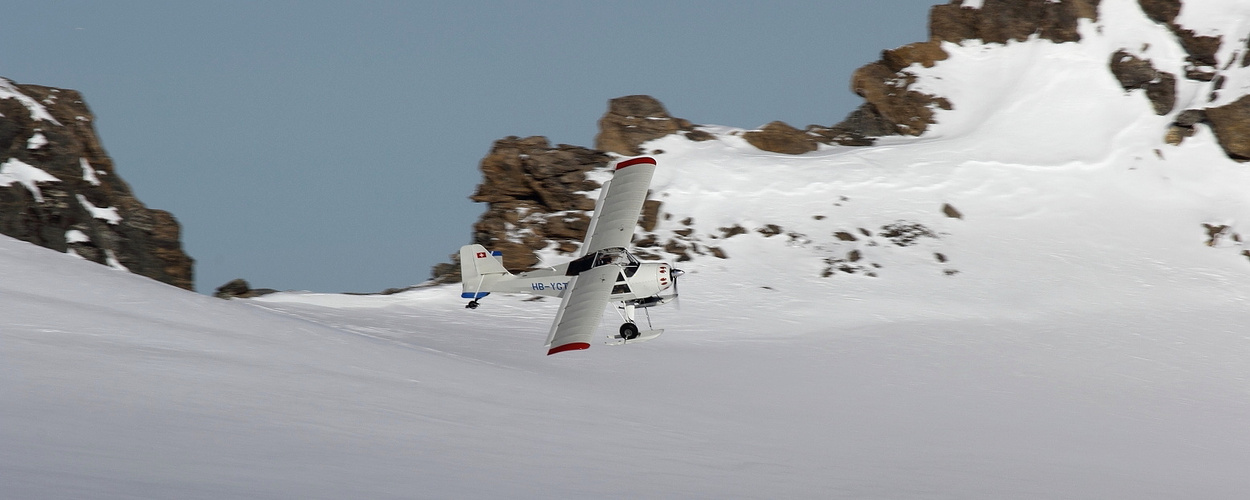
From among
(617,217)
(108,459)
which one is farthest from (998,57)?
(108,459)

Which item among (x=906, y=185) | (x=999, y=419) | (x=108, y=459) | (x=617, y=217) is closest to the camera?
(x=108, y=459)

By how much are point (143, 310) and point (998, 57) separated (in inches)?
1692

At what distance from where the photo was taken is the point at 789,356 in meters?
22.3

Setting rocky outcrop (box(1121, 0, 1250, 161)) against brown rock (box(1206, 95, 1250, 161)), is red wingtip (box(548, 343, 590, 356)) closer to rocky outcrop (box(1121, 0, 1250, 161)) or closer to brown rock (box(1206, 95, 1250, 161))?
rocky outcrop (box(1121, 0, 1250, 161))

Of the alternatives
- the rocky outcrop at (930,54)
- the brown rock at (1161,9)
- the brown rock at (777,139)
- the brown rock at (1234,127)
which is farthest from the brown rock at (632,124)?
the brown rock at (1161,9)

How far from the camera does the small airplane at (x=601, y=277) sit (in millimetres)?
17641

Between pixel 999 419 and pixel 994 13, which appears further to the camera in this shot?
pixel 994 13

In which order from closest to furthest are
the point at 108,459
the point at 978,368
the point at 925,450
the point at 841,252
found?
1. the point at 108,459
2. the point at 925,450
3. the point at 978,368
4. the point at 841,252

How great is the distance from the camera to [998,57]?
155 ft

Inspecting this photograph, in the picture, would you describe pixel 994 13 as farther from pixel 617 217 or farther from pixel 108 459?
pixel 108 459

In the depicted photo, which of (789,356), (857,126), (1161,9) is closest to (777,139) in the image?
(857,126)

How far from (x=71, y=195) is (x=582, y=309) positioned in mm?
22471

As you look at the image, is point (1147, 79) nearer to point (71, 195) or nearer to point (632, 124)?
point (632, 124)

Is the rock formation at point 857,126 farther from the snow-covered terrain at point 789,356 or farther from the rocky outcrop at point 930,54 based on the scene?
the snow-covered terrain at point 789,356
